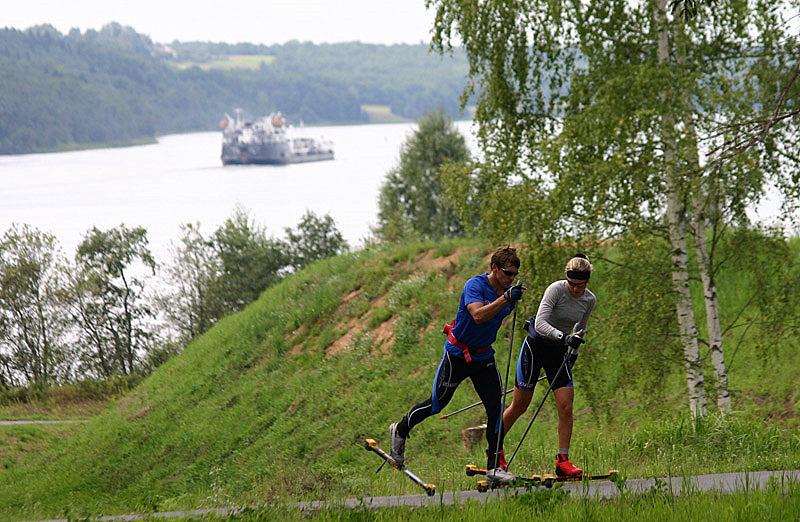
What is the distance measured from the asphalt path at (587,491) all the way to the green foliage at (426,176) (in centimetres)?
4654

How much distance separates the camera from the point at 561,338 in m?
7.02

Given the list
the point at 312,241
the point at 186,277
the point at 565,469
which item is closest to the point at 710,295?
the point at 565,469

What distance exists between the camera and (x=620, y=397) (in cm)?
1564

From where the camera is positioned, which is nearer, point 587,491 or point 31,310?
point 587,491

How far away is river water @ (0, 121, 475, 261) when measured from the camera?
98.9m

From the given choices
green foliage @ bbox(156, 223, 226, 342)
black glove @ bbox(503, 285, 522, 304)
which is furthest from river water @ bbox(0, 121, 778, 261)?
black glove @ bbox(503, 285, 522, 304)

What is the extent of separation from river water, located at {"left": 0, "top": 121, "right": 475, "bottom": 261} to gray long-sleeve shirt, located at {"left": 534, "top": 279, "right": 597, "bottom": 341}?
4998 cm

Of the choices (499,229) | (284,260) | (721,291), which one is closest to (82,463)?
(499,229)

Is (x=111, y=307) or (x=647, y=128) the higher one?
(x=647, y=128)

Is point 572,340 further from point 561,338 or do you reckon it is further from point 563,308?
point 563,308

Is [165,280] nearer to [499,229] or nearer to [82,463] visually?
[82,463]

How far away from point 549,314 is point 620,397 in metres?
9.26

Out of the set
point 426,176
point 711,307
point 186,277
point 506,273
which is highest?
point 426,176

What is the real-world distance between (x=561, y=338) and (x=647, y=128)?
661 cm
